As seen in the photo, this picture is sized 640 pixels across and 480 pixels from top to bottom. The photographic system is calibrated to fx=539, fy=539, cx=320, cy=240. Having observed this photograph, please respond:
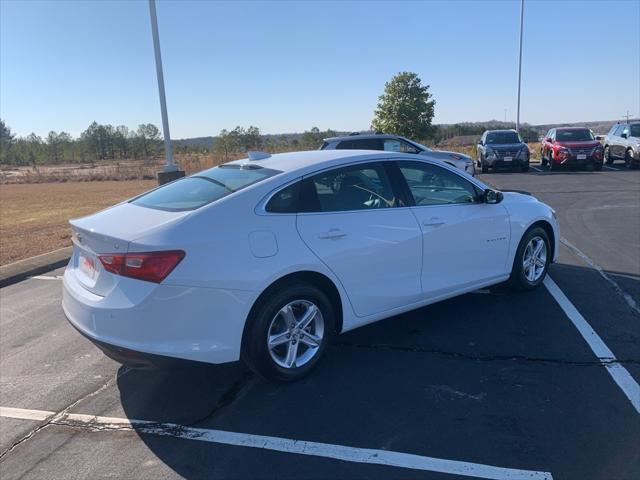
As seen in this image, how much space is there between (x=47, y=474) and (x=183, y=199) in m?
1.98

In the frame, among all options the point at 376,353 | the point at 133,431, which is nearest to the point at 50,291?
the point at 133,431

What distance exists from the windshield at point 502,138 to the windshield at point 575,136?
166 centimetres

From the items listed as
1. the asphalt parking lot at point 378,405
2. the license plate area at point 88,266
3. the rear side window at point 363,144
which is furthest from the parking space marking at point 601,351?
the rear side window at point 363,144

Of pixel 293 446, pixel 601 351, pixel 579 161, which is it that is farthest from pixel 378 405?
pixel 579 161

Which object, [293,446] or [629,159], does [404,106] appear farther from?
[293,446]

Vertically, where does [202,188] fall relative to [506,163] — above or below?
above

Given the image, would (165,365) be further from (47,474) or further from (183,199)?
(183,199)

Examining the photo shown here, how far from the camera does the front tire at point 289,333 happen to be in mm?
3619

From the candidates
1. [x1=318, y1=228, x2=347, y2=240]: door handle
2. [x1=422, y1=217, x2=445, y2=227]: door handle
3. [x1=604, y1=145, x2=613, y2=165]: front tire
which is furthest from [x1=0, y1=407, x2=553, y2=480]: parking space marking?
[x1=604, y1=145, x2=613, y2=165]: front tire

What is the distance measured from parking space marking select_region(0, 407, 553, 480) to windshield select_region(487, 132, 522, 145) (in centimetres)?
2038

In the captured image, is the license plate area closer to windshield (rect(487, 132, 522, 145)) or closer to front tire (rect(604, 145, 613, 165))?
windshield (rect(487, 132, 522, 145))

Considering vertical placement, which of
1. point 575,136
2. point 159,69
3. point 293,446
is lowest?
point 293,446

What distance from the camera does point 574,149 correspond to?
20.6 meters

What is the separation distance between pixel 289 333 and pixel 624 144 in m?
22.0
